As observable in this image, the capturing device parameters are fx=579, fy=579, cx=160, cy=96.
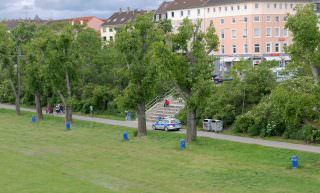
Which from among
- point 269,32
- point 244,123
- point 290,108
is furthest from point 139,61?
point 269,32

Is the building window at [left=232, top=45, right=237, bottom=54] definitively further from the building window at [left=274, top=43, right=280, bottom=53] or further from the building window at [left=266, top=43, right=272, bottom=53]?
the building window at [left=274, top=43, right=280, bottom=53]

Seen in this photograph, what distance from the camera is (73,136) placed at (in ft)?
160

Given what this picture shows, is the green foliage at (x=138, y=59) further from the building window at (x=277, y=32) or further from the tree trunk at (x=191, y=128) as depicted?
the building window at (x=277, y=32)

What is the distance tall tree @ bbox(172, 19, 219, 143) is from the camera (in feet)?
135

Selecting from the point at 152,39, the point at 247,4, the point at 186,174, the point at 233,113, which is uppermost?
the point at 247,4

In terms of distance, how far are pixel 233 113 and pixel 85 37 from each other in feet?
82.2

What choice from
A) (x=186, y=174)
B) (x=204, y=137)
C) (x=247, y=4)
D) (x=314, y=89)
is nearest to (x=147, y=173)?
(x=186, y=174)

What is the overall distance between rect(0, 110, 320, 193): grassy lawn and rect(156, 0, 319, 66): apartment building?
47832 mm

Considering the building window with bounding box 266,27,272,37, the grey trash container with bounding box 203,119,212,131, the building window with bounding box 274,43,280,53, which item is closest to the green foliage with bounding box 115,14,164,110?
the grey trash container with bounding box 203,119,212,131

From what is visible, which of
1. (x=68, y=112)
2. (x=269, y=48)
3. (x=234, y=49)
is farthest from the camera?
(x=234, y=49)

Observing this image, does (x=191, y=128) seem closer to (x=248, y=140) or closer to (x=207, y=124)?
(x=248, y=140)

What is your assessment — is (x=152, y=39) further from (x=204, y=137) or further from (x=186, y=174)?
(x=186, y=174)

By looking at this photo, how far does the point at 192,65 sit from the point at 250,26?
169ft

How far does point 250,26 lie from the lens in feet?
301
